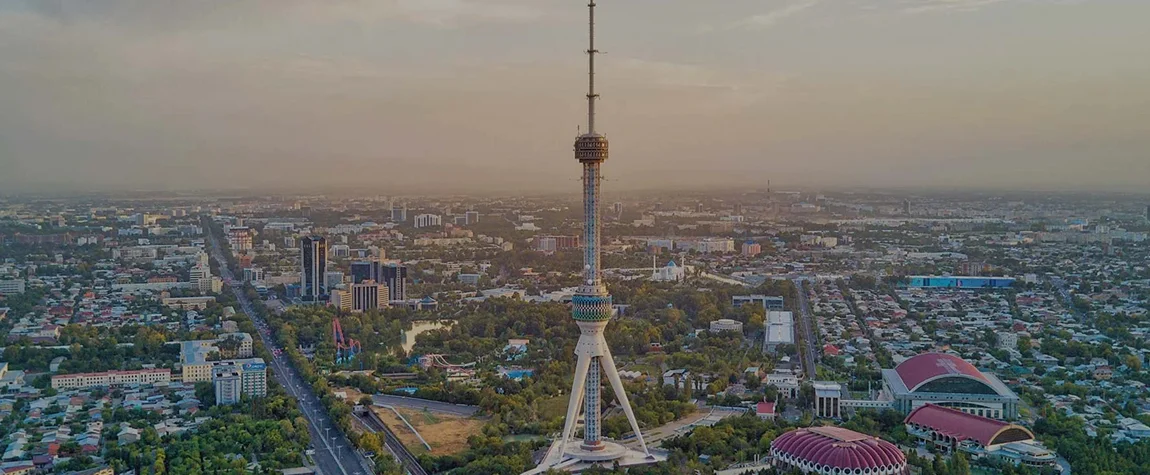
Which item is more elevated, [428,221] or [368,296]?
[428,221]

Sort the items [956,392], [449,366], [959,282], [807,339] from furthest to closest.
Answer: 1. [959,282]
2. [807,339]
3. [449,366]
4. [956,392]

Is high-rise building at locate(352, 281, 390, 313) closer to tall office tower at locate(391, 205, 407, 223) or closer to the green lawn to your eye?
the green lawn

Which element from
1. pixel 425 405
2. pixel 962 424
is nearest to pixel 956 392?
pixel 962 424

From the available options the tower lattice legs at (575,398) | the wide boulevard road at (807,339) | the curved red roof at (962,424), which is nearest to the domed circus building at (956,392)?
the curved red roof at (962,424)

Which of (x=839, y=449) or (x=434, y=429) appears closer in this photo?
(x=839, y=449)

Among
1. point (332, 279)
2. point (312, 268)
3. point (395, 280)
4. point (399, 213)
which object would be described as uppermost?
point (399, 213)

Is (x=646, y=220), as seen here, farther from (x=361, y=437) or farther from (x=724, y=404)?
(x=361, y=437)

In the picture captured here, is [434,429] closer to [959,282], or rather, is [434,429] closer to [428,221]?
→ [959,282]

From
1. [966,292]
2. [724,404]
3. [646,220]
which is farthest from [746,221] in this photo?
[724,404]
